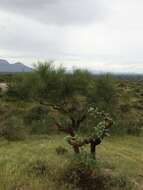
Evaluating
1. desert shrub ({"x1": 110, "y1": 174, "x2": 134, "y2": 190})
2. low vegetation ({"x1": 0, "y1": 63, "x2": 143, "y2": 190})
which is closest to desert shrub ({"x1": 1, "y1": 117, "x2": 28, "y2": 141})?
low vegetation ({"x1": 0, "y1": 63, "x2": 143, "y2": 190})

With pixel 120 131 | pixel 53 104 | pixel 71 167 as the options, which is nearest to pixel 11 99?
pixel 53 104

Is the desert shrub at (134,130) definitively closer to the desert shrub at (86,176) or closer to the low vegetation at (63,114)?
the low vegetation at (63,114)

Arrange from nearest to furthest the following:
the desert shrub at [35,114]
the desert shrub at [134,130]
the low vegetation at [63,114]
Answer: the low vegetation at [63,114] → the desert shrub at [134,130] → the desert shrub at [35,114]

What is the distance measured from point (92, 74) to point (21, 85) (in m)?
5.82

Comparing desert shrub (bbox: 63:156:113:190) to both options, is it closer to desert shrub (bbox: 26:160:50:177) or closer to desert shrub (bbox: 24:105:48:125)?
desert shrub (bbox: 26:160:50:177)

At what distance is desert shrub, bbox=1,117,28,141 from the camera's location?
701 inches

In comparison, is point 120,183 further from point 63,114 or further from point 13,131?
point 63,114

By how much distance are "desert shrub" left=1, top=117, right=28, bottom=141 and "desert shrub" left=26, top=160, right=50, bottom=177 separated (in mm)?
10519

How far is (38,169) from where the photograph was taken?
22.9 feet

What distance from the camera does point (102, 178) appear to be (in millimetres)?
6504

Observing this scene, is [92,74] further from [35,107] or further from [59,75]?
[35,107]

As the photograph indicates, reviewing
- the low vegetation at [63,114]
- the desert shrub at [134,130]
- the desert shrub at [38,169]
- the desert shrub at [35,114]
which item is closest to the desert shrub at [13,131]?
the low vegetation at [63,114]

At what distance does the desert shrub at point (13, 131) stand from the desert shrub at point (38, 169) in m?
10.5

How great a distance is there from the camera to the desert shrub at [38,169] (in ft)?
21.7
